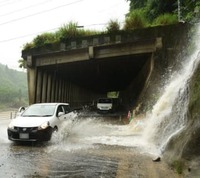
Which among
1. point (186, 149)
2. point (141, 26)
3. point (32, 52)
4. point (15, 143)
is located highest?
point (141, 26)

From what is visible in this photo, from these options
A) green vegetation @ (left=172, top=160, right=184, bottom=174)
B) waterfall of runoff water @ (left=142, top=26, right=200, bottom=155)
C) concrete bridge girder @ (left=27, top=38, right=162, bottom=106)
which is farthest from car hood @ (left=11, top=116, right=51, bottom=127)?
concrete bridge girder @ (left=27, top=38, right=162, bottom=106)

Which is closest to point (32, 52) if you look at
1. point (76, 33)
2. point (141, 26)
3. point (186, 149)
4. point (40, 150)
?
point (76, 33)

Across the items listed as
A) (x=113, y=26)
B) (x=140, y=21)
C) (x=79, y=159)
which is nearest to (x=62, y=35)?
(x=113, y=26)

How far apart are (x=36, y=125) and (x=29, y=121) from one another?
A: 18.9 inches

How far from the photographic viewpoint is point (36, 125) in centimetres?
988

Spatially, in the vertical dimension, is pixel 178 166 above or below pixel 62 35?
below

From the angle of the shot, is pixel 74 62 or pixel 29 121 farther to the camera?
pixel 74 62

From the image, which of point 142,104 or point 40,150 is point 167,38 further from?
point 40,150

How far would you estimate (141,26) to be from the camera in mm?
17938

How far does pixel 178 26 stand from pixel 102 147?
973 cm

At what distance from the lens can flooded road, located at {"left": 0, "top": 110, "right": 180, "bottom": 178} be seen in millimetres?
6332

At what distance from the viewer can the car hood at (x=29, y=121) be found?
9.95m

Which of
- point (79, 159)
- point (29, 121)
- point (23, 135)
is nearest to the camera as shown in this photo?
point (79, 159)

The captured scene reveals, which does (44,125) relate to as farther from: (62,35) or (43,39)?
(43,39)
